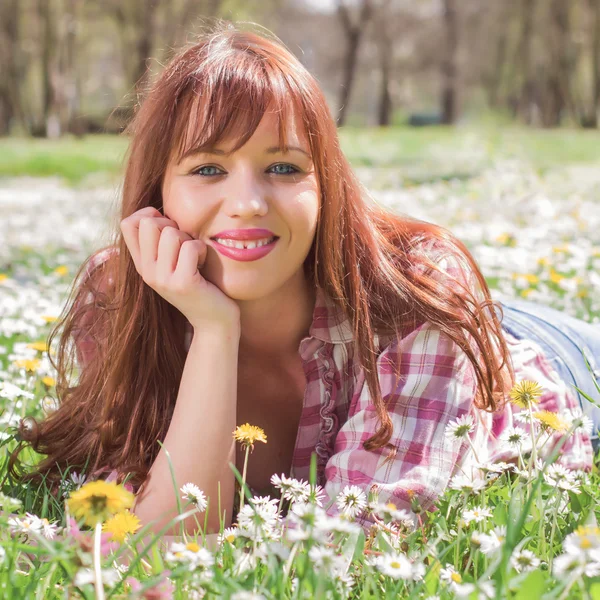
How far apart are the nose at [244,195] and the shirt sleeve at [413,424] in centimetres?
47

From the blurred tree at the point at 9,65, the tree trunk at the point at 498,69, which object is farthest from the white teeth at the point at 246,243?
the tree trunk at the point at 498,69

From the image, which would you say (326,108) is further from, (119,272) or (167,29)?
(167,29)

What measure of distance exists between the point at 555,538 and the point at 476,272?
0.79m

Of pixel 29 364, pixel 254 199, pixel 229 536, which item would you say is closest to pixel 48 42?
pixel 29 364

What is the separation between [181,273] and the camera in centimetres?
202

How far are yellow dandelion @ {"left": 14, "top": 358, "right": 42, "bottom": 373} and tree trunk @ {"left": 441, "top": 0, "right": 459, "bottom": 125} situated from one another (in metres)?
29.6

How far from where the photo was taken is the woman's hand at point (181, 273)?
2.03 metres

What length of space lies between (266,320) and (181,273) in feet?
1.25

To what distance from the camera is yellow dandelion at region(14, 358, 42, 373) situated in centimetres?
248

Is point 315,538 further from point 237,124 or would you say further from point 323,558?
→ point 237,124

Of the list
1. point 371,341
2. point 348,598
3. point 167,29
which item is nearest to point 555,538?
point 348,598

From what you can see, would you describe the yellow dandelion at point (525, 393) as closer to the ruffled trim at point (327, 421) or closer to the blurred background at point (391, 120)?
the ruffled trim at point (327, 421)

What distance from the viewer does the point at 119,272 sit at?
2.34m

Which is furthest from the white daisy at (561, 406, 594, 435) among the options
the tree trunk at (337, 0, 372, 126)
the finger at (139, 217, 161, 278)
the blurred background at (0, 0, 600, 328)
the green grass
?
the tree trunk at (337, 0, 372, 126)
